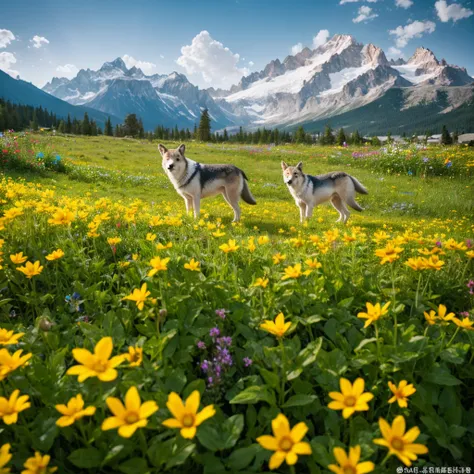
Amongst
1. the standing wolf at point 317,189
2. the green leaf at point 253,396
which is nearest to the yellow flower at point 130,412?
the green leaf at point 253,396

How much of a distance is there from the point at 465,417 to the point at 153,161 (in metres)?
26.1

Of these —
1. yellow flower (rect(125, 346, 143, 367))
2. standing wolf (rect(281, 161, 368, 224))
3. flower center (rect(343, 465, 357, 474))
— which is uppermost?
standing wolf (rect(281, 161, 368, 224))

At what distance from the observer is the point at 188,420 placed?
1380mm

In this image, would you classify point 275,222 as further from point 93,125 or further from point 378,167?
point 93,125

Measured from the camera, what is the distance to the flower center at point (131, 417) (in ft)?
4.42

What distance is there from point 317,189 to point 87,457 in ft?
28.7

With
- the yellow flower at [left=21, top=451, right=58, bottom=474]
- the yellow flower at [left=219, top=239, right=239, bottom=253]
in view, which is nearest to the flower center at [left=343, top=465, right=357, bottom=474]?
the yellow flower at [left=21, top=451, right=58, bottom=474]

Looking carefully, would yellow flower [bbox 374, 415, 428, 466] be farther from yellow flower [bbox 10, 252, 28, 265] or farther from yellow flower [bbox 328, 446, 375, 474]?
yellow flower [bbox 10, 252, 28, 265]

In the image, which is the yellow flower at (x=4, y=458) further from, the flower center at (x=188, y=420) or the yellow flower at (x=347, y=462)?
the yellow flower at (x=347, y=462)

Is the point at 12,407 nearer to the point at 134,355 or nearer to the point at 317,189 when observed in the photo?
the point at 134,355

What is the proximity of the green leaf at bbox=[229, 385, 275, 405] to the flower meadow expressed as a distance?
0.04ft

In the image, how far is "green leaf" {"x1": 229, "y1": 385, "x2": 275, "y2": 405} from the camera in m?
1.85

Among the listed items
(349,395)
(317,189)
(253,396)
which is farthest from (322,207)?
(349,395)

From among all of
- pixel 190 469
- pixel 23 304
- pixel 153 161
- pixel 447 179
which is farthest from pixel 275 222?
pixel 153 161
